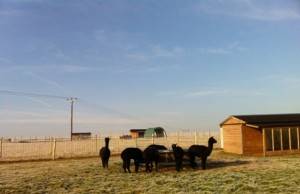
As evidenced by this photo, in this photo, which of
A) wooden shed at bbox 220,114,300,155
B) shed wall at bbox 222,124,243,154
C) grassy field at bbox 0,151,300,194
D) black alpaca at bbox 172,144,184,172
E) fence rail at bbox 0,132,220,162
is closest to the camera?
grassy field at bbox 0,151,300,194

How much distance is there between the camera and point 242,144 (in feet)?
107

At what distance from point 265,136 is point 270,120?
5.59 feet

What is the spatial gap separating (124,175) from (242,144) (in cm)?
1494

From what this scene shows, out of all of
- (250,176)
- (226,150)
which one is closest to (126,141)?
(226,150)

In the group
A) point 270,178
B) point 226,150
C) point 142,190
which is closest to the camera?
point 142,190

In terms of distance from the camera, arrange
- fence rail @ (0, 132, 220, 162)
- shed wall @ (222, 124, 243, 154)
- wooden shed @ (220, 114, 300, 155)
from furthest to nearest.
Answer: fence rail @ (0, 132, 220, 162) < shed wall @ (222, 124, 243, 154) < wooden shed @ (220, 114, 300, 155)

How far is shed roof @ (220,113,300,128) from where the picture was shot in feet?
107

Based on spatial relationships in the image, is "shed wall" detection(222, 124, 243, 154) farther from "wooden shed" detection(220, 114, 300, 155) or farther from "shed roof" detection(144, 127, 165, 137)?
"shed roof" detection(144, 127, 165, 137)

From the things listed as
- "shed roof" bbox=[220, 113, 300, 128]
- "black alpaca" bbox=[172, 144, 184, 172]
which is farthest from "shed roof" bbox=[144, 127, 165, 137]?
"black alpaca" bbox=[172, 144, 184, 172]

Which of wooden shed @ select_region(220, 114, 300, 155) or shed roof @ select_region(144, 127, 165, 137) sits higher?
shed roof @ select_region(144, 127, 165, 137)

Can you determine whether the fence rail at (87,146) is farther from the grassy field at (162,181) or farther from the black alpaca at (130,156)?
the grassy field at (162,181)

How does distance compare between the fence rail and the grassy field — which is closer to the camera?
the grassy field

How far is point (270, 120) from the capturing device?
3356cm

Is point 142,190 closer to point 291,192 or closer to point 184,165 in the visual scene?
point 291,192
